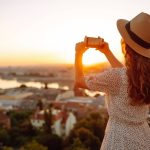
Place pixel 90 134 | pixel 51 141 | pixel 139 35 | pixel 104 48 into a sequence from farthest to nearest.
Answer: pixel 51 141
pixel 90 134
pixel 104 48
pixel 139 35

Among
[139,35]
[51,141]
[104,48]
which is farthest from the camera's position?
[51,141]

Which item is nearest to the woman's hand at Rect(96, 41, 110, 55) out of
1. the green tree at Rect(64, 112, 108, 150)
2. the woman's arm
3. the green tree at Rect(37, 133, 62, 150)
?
the woman's arm

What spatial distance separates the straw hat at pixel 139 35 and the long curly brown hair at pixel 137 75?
1cm

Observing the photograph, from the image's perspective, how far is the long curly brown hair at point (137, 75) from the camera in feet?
2.59

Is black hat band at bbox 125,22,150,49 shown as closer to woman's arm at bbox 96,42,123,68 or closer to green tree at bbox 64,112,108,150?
woman's arm at bbox 96,42,123,68

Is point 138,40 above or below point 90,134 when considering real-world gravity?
above

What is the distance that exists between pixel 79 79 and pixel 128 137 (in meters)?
0.14

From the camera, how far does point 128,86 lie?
81 centimetres

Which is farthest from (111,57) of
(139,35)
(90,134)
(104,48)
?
(90,134)

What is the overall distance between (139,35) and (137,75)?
0.07m

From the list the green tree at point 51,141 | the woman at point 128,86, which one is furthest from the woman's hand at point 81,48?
the green tree at point 51,141

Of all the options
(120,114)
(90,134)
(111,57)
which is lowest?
(90,134)

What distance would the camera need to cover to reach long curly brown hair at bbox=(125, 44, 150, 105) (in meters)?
0.79

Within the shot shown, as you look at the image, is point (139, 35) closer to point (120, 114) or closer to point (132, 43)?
point (132, 43)
